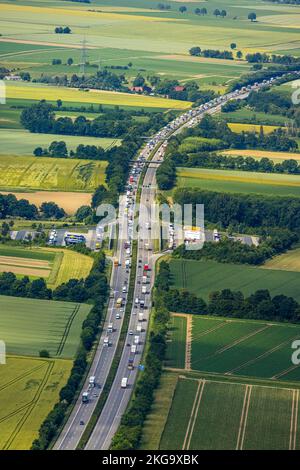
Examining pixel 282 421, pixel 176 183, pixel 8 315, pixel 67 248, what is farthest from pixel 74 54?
pixel 282 421

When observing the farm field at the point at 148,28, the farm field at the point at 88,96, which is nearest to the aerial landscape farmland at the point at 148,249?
the farm field at the point at 88,96

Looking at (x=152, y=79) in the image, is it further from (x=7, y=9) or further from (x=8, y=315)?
(x=8, y=315)

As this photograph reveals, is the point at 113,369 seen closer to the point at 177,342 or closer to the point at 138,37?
the point at 177,342

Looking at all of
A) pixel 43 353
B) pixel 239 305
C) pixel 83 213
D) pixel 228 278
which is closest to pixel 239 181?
pixel 83 213

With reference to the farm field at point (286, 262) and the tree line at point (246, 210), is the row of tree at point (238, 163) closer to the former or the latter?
the tree line at point (246, 210)

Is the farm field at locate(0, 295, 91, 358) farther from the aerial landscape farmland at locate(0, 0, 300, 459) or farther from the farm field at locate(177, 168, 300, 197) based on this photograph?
the farm field at locate(177, 168, 300, 197)
